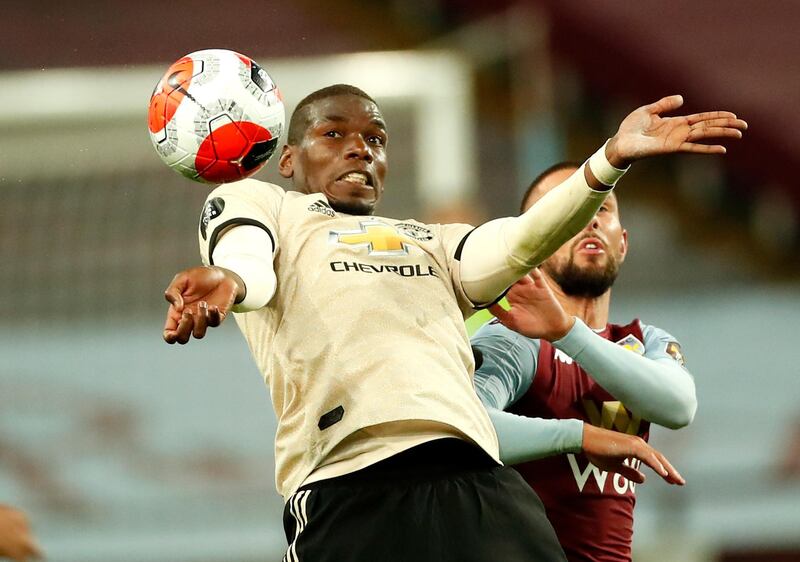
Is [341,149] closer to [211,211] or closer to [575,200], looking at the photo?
[211,211]

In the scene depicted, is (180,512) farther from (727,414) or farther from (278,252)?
(278,252)

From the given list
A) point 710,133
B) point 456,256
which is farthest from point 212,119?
point 710,133

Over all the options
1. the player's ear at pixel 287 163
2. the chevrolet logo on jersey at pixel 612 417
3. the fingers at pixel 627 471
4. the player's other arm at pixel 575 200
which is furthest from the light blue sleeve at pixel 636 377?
the player's ear at pixel 287 163

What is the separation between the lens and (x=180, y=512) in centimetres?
793

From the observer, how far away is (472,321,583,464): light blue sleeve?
11.5 ft

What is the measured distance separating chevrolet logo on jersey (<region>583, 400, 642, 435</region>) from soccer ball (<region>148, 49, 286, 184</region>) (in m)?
1.31

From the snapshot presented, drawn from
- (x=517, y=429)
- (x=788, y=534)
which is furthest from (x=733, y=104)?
(x=517, y=429)

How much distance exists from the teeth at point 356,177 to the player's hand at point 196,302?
2.81 ft

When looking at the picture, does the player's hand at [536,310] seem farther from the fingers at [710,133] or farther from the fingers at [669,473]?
the fingers at [710,133]

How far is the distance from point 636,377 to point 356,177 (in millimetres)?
973

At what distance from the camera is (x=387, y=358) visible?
2.99m

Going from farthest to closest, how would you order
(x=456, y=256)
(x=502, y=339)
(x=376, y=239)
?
(x=502, y=339), (x=456, y=256), (x=376, y=239)

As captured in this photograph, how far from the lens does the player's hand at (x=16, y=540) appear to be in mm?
2889

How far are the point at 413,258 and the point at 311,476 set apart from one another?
0.60 m
